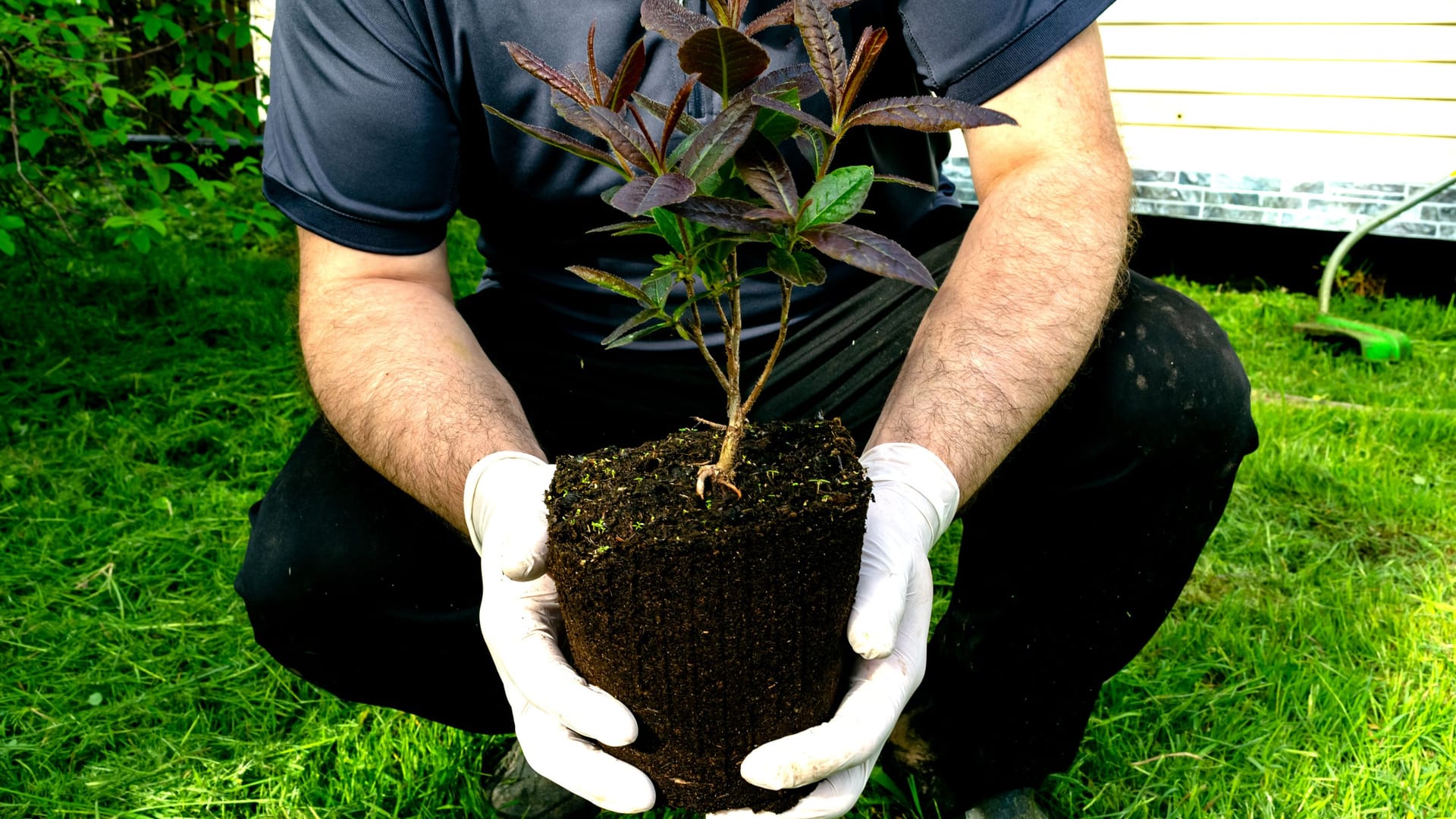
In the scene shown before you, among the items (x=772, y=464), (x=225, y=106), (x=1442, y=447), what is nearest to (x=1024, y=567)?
(x=772, y=464)

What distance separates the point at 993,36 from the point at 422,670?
56.5 inches

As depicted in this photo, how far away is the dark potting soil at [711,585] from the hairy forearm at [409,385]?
405mm

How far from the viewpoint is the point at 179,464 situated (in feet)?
11.0

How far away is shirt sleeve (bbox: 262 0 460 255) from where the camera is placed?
1.88 metres

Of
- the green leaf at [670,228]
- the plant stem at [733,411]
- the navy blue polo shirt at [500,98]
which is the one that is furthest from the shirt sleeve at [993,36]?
the green leaf at [670,228]

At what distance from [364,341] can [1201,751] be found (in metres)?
1.69

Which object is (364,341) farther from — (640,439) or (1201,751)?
(1201,751)

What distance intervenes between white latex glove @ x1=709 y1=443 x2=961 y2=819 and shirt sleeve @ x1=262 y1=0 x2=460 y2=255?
985mm

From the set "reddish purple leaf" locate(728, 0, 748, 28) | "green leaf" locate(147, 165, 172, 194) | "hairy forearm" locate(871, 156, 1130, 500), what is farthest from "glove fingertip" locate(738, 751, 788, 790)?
"green leaf" locate(147, 165, 172, 194)

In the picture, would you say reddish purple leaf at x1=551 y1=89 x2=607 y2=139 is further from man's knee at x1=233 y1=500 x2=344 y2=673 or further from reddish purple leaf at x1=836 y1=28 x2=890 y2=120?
man's knee at x1=233 y1=500 x2=344 y2=673

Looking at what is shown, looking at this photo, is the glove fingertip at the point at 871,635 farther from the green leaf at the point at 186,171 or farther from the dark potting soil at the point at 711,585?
the green leaf at the point at 186,171

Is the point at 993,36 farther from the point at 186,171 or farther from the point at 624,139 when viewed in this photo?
the point at 186,171

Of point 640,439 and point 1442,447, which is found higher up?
point 640,439

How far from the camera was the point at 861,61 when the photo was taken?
100 centimetres
